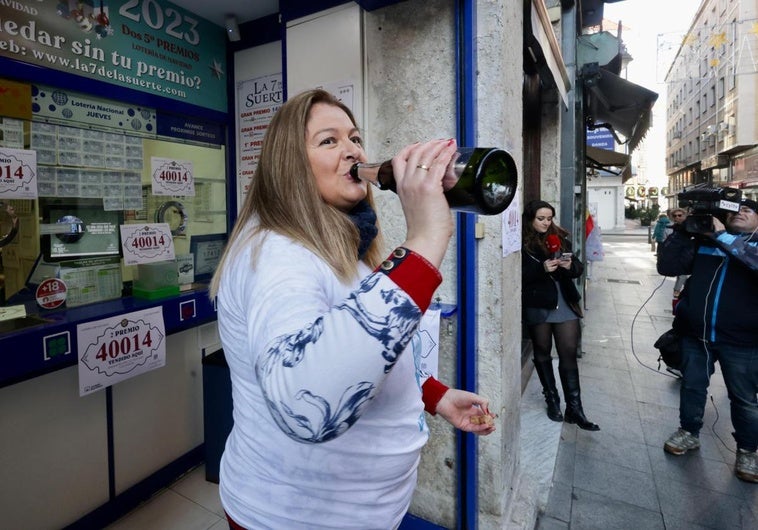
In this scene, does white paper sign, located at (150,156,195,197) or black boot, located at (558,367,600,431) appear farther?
black boot, located at (558,367,600,431)

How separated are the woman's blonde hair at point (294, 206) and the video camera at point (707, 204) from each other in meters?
3.10

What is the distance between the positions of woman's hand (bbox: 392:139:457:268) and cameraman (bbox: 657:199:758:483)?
3126 millimetres

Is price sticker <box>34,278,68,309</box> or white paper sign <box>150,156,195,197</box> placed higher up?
white paper sign <box>150,156,195,197</box>

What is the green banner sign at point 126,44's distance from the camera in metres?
2.15

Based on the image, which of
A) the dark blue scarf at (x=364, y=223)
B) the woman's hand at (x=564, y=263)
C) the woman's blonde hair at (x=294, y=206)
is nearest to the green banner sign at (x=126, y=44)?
the woman's blonde hair at (x=294, y=206)

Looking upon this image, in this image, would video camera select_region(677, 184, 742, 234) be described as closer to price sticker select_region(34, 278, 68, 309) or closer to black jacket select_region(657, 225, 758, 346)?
black jacket select_region(657, 225, 758, 346)

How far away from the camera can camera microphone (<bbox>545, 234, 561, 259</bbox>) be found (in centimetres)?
384

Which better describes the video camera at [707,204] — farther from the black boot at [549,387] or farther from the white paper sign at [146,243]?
the white paper sign at [146,243]

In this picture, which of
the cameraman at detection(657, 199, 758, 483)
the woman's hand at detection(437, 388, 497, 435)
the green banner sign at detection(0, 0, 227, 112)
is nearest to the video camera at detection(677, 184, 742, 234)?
the cameraman at detection(657, 199, 758, 483)

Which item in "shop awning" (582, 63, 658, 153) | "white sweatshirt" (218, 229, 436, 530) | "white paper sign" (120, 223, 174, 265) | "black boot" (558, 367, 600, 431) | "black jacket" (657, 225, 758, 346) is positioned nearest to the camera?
"white sweatshirt" (218, 229, 436, 530)

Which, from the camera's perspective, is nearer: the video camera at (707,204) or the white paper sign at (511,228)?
the white paper sign at (511,228)

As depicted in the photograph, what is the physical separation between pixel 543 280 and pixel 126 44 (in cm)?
350

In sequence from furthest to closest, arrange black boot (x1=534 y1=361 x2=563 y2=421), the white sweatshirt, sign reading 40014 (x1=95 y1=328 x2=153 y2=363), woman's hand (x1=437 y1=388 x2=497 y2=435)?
black boot (x1=534 y1=361 x2=563 y2=421), sign reading 40014 (x1=95 y1=328 x2=153 y2=363), woman's hand (x1=437 y1=388 x2=497 y2=435), the white sweatshirt

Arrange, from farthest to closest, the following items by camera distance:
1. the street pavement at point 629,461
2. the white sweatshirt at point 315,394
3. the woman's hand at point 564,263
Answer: the woman's hand at point 564,263 → the street pavement at point 629,461 → the white sweatshirt at point 315,394
